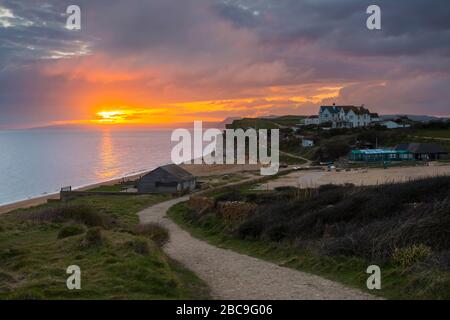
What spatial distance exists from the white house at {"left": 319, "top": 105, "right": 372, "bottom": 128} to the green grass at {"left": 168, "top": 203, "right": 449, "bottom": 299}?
115 meters

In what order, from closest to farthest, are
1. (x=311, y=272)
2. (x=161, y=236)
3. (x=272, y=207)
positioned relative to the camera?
1. (x=311, y=272)
2. (x=161, y=236)
3. (x=272, y=207)

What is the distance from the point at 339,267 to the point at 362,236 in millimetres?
1816

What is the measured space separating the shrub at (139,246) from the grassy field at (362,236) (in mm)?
3888

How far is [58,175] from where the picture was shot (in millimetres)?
89250

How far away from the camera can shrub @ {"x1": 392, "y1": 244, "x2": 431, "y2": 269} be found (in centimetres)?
1184

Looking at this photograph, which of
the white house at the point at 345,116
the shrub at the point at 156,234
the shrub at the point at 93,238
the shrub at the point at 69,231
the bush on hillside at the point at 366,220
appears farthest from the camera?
the white house at the point at 345,116

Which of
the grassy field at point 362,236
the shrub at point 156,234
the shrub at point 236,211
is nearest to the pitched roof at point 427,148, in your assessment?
the shrub at point 236,211

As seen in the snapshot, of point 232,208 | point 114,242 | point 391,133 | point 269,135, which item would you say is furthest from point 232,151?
point 114,242

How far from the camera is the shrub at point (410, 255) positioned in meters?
11.8

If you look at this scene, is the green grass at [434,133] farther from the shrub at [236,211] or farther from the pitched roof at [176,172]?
the shrub at [236,211]

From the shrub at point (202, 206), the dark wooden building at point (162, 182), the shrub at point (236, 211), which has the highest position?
the shrub at point (236, 211)

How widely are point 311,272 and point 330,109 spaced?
416 feet

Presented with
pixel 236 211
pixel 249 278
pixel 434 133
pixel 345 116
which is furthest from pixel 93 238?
pixel 345 116
